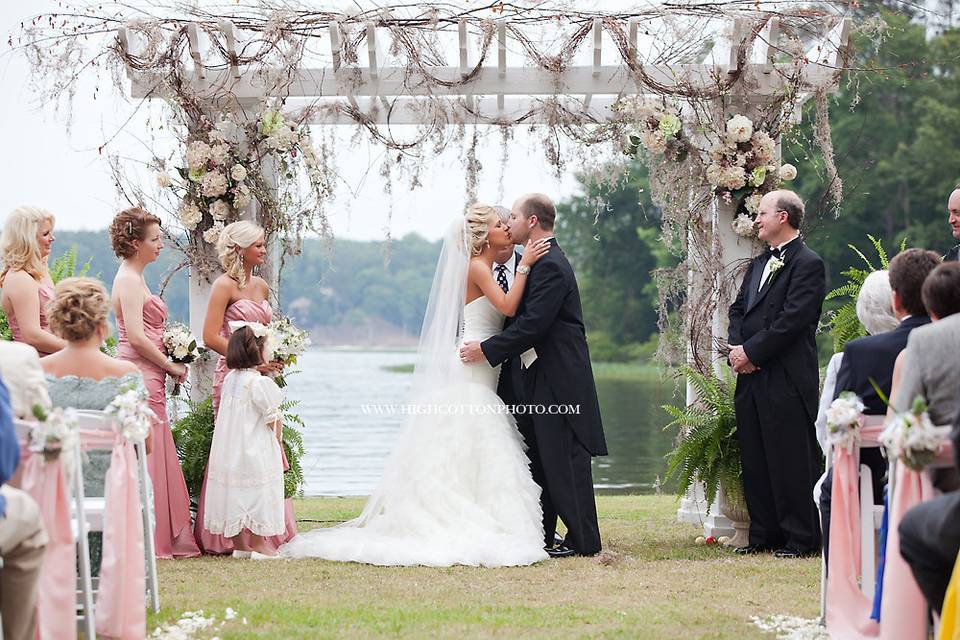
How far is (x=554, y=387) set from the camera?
6.74 m

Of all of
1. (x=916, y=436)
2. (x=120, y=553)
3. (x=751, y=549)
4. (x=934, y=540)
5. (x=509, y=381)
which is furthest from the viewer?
(x=509, y=381)

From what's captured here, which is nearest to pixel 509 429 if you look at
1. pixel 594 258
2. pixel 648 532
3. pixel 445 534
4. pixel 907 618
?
pixel 445 534

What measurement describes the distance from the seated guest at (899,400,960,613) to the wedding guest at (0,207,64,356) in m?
4.43

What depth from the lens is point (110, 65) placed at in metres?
7.36

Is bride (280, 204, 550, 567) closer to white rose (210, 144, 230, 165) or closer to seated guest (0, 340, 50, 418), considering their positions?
white rose (210, 144, 230, 165)

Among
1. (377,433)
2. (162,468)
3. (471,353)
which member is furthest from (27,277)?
(377,433)

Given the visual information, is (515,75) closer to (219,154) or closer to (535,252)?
(535,252)

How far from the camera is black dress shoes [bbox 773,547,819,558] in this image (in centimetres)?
645

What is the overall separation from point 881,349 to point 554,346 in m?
2.40

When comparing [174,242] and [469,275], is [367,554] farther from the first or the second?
[174,242]

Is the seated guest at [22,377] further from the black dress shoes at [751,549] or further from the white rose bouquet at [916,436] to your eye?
the black dress shoes at [751,549]

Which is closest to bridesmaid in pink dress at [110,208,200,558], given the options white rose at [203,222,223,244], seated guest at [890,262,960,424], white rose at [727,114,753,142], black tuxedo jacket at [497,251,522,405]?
white rose at [203,222,223,244]

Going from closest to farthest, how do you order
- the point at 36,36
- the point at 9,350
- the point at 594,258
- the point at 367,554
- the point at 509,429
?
the point at 9,350, the point at 367,554, the point at 509,429, the point at 36,36, the point at 594,258

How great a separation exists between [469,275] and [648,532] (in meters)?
2.24
